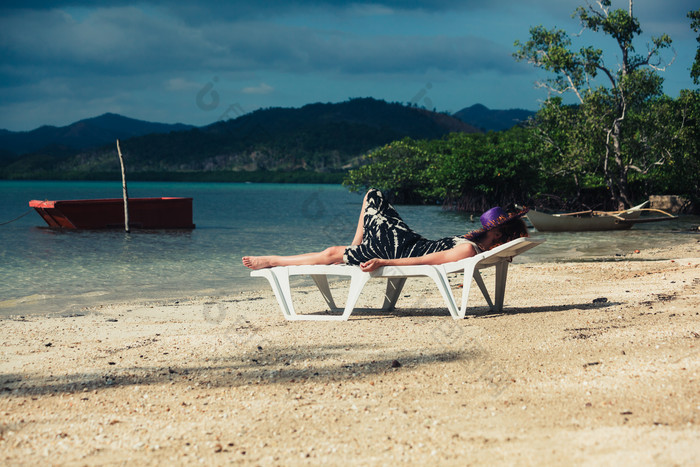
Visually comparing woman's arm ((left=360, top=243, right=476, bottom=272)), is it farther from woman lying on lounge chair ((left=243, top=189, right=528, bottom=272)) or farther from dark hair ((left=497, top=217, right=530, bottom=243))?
dark hair ((left=497, top=217, right=530, bottom=243))

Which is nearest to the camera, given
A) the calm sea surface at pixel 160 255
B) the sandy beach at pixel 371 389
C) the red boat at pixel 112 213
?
the sandy beach at pixel 371 389

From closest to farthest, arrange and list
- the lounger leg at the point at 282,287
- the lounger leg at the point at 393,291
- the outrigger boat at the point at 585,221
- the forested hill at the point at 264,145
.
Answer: the lounger leg at the point at 282,287 → the lounger leg at the point at 393,291 → the outrigger boat at the point at 585,221 → the forested hill at the point at 264,145

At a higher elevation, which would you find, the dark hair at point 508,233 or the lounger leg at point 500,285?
the dark hair at point 508,233

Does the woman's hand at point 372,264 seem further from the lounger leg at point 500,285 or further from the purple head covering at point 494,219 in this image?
the lounger leg at point 500,285

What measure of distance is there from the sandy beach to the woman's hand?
0.53 meters

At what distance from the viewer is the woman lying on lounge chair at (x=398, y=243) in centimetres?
585

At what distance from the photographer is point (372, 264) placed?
5695 mm

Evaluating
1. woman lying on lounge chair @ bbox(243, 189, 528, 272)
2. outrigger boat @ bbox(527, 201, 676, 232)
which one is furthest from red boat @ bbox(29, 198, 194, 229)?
woman lying on lounge chair @ bbox(243, 189, 528, 272)

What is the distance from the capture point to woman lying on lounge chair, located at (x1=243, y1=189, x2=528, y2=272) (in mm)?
5852

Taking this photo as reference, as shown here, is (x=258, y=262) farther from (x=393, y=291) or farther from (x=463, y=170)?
(x=463, y=170)

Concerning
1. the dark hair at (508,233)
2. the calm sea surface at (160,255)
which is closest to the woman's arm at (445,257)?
the dark hair at (508,233)

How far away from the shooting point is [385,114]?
451ft

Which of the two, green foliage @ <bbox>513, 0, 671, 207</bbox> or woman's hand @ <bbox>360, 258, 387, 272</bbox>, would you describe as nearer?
woman's hand @ <bbox>360, 258, 387, 272</bbox>

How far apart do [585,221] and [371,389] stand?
58.4 feet
